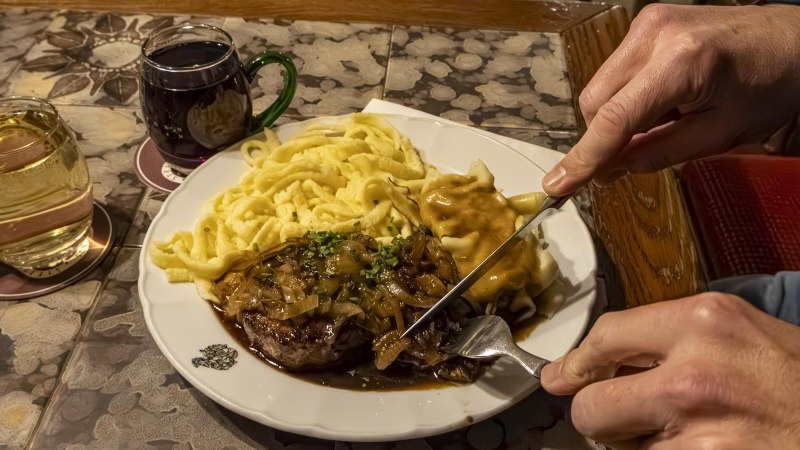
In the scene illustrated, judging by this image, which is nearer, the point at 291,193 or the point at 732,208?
the point at 291,193

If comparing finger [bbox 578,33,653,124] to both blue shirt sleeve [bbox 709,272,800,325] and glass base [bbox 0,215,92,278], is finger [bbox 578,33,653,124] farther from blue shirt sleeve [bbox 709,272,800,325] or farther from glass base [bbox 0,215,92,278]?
glass base [bbox 0,215,92,278]

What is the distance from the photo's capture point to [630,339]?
43.6 inches

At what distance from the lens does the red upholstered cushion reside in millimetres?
2547

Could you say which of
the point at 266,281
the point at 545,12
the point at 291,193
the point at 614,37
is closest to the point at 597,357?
the point at 266,281

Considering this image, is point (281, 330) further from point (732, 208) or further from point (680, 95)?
point (732, 208)

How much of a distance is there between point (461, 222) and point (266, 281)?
57cm

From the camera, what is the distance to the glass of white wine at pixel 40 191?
178cm

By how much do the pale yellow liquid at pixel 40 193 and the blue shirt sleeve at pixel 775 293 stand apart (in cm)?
211

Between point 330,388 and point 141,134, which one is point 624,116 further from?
point 141,134

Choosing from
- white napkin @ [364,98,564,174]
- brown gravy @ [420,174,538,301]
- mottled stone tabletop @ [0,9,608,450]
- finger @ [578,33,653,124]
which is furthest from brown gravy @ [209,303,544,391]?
white napkin @ [364,98,564,174]

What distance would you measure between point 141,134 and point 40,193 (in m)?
0.79

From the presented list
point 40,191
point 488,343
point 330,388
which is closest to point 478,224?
point 488,343

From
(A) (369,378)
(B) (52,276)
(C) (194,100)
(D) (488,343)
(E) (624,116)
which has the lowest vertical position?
(B) (52,276)

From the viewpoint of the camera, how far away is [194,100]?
6.86 ft
